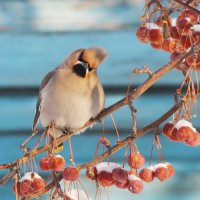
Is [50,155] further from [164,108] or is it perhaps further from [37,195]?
[164,108]

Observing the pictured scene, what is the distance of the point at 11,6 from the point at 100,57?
1258 mm

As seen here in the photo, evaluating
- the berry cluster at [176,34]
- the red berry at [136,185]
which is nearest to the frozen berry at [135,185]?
the red berry at [136,185]

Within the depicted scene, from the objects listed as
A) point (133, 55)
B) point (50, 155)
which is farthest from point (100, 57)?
point (133, 55)

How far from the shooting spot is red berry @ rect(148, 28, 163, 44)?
Result: 1.31 metres

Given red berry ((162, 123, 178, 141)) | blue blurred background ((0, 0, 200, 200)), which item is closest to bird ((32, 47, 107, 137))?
red berry ((162, 123, 178, 141))

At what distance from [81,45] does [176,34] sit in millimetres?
1303

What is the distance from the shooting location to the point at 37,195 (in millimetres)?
1203

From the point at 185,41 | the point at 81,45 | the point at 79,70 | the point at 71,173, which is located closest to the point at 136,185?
the point at 71,173

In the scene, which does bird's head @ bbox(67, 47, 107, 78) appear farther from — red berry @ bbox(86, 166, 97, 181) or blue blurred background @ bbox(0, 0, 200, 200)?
blue blurred background @ bbox(0, 0, 200, 200)

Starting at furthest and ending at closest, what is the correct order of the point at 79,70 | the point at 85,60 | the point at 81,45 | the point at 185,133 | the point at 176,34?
the point at 81,45 < the point at 79,70 < the point at 85,60 < the point at 176,34 < the point at 185,133

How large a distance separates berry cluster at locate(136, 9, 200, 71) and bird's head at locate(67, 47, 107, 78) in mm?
98

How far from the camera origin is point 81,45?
102 inches

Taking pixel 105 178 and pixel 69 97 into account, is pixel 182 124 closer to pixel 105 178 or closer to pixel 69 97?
pixel 105 178

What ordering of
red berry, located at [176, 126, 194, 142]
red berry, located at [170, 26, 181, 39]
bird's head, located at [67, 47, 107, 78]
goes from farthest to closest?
bird's head, located at [67, 47, 107, 78], red berry, located at [170, 26, 181, 39], red berry, located at [176, 126, 194, 142]
